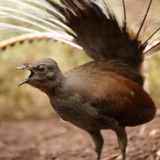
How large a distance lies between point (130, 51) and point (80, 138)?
225 centimetres

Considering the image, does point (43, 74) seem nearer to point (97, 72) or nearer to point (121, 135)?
point (97, 72)

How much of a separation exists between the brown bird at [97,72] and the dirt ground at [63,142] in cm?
78

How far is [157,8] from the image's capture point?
4031 mm

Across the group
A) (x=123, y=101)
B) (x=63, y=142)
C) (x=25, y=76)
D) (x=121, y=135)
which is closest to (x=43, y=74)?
(x=123, y=101)

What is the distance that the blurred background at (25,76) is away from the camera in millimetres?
8323

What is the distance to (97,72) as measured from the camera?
409 cm

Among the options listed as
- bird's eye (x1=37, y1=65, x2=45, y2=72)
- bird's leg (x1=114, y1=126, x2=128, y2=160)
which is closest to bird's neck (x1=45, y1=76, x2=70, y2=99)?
bird's eye (x1=37, y1=65, x2=45, y2=72)

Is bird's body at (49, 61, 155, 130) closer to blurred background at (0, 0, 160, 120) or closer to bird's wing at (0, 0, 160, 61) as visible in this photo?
bird's wing at (0, 0, 160, 61)

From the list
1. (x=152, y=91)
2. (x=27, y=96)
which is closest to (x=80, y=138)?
(x=152, y=91)

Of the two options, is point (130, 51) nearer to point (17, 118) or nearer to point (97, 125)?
point (97, 125)

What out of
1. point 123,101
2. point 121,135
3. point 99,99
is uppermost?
point 99,99

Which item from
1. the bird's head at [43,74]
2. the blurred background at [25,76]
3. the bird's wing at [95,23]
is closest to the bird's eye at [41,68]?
the bird's head at [43,74]

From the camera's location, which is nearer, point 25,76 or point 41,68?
point 41,68

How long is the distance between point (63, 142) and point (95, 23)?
2.43 metres
